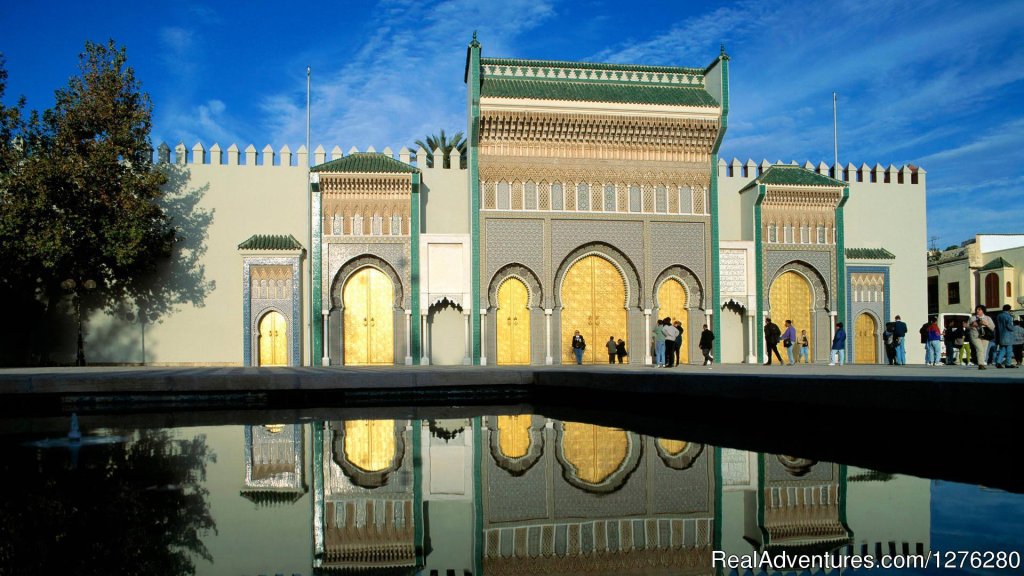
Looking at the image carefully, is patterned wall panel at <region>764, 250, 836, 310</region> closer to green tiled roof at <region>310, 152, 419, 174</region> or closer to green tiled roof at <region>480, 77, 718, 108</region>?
green tiled roof at <region>480, 77, 718, 108</region>

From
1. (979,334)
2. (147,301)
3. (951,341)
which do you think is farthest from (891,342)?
(147,301)

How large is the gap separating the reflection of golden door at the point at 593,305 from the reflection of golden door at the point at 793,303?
4084 millimetres

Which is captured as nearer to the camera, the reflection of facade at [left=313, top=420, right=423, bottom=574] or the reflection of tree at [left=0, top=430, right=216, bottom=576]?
the reflection of tree at [left=0, top=430, right=216, bottom=576]

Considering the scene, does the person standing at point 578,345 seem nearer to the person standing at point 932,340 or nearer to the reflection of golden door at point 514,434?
the person standing at point 932,340

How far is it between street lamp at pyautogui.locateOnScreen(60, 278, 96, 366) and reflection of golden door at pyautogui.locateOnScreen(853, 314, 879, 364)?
60.7 feet

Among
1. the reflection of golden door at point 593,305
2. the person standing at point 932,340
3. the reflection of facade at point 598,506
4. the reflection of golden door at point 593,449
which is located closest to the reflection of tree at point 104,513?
the reflection of facade at point 598,506

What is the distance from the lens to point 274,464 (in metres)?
5.40

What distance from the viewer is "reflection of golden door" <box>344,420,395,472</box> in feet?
17.9

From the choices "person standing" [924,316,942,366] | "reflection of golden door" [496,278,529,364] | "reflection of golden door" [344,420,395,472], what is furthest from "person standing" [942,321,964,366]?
"reflection of golden door" [344,420,395,472]

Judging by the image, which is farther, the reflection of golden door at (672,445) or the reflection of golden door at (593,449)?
the reflection of golden door at (672,445)

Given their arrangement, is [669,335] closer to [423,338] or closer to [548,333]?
[548,333]

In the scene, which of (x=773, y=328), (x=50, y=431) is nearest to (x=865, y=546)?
(x=50, y=431)

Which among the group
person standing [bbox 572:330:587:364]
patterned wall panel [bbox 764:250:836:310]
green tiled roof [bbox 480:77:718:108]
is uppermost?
green tiled roof [bbox 480:77:718:108]

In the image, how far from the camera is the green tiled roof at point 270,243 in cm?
1841
